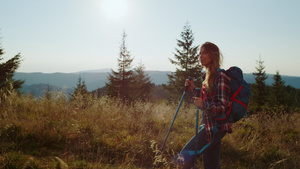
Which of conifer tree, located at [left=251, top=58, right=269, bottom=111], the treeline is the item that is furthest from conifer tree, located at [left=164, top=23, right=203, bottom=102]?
conifer tree, located at [left=251, top=58, right=269, bottom=111]

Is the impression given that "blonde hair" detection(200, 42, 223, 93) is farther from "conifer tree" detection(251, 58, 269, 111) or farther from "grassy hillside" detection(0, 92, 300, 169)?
"conifer tree" detection(251, 58, 269, 111)

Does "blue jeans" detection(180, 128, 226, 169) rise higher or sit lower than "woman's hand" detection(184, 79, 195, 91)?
lower

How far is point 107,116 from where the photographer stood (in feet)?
17.7

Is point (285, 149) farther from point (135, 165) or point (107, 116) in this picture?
point (107, 116)

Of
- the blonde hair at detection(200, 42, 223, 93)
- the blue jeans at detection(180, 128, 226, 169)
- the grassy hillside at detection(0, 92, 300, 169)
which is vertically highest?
the blonde hair at detection(200, 42, 223, 93)

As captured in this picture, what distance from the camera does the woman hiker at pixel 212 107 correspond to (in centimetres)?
197

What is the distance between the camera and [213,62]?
7.52 feet

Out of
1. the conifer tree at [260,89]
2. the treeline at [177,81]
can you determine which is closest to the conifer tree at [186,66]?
the treeline at [177,81]

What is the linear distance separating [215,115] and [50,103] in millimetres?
5681

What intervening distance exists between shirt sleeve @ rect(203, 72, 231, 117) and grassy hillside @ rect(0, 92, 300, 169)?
1.23 meters

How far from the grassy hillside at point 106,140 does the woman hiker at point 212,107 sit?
2.00ft

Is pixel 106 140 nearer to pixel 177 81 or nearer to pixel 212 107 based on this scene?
pixel 212 107

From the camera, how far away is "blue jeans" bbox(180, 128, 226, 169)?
2.18m

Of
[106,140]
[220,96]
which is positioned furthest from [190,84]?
[106,140]
